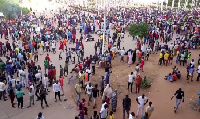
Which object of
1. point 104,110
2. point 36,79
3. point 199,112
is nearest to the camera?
point 104,110

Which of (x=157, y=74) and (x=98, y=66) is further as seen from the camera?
(x=98, y=66)

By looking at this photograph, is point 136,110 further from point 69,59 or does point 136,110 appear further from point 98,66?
point 69,59

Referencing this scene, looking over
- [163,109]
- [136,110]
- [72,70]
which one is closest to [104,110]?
[136,110]

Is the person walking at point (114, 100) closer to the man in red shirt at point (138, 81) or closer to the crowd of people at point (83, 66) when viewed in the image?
the crowd of people at point (83, 66)

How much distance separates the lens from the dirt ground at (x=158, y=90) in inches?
Result: 401

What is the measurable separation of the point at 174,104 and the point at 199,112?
114 cm

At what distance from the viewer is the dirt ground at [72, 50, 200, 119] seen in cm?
1018

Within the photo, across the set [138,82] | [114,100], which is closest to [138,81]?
[138,82]

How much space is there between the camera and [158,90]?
488 inches

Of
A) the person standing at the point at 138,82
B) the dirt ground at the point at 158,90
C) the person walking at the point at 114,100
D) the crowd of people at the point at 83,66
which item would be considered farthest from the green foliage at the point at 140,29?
the person walking at the point at 114,100

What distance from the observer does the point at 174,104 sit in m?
10.8

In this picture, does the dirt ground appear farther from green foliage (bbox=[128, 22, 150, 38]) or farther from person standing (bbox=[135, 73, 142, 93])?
green foliage (bbox=[128, 22, 150, 38])

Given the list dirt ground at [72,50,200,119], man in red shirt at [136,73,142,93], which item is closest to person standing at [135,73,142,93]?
man in red shirt at [136,73,142,93]

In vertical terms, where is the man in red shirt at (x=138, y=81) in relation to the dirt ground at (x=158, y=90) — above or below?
above
